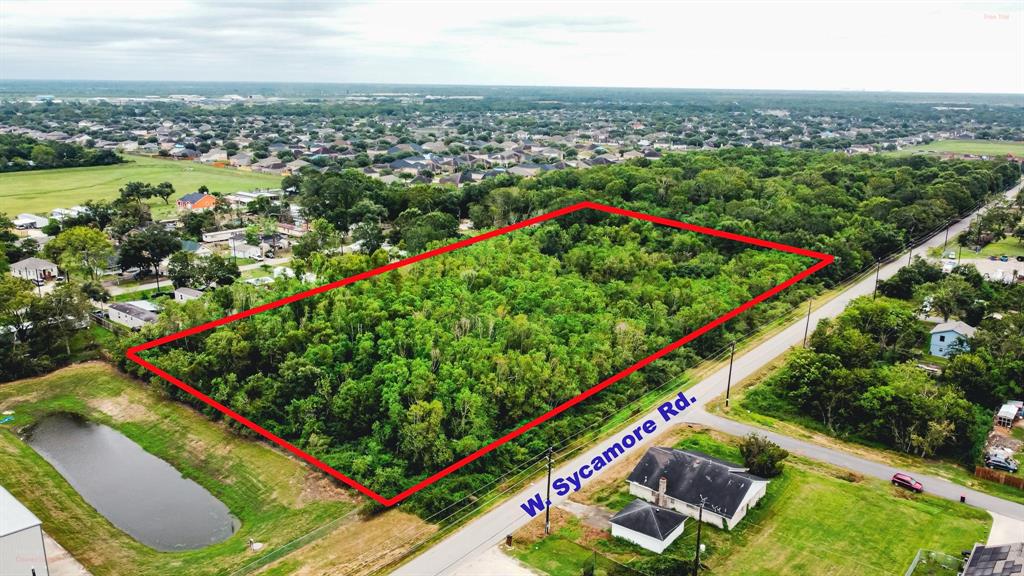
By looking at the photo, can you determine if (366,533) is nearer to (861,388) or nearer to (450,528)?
(450,528)

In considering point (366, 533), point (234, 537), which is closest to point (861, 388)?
point (366, 533)

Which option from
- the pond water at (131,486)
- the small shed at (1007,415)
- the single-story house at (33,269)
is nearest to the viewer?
the pond water at (131,486)

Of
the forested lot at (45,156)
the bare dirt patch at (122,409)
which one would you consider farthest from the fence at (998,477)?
the forested lot at (45,156)

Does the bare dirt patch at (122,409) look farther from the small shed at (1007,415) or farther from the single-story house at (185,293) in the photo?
the small shed at (1007,415)

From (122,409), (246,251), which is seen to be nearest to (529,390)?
(122,409)

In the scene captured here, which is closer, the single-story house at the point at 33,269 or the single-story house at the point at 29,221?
the single-story house at the point at 33,269

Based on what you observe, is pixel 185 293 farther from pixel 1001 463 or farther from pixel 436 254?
pixel 1001 463
